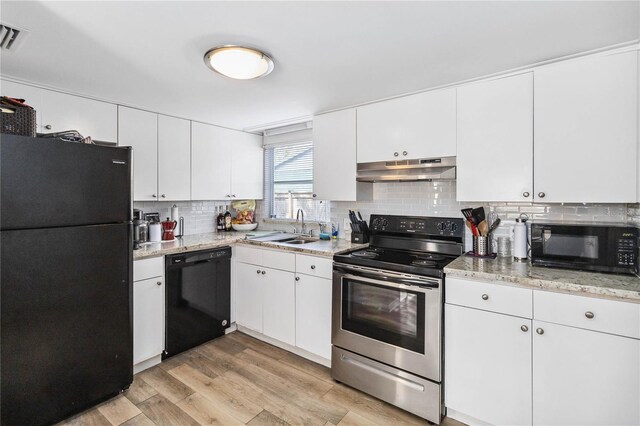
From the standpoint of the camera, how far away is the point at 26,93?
2.23 meters

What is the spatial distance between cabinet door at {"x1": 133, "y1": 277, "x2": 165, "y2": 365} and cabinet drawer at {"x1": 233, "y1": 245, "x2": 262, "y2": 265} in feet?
2.46

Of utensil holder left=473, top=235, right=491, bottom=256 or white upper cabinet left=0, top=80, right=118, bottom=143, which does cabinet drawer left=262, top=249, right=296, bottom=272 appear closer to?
utensil holder left=473, top=235, right=491, bottom=256

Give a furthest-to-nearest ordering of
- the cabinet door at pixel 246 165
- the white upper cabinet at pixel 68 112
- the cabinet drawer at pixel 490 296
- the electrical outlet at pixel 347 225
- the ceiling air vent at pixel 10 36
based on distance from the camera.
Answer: the cabinet door at pixel 246 165
the electrical outlet at pixel 347 225
the white upper cabinet at pixel 68 112
the cabinet drawer at pixel 490 296
the ceiling air vent at pixel 10 36

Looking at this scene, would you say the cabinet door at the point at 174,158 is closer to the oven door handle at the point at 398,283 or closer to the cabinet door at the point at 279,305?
the cabinet door at the point at 279,305

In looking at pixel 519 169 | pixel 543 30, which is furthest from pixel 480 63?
pixel 519 169

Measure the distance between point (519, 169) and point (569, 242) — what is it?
0.51 m

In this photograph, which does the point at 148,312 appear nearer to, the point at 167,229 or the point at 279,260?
the point at 167,229

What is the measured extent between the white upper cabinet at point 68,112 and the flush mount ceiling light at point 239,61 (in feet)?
4.38

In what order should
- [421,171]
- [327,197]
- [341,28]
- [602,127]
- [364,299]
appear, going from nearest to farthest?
[341,28] → [602,127] → [364,299] → [421,171] → [327,197]

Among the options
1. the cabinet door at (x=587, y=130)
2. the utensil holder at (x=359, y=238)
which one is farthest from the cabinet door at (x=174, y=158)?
the cabinet door at (x=587, y=130)

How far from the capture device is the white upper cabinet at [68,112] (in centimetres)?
224

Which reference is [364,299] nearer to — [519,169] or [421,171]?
[421,171]

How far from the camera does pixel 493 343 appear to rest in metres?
1.79

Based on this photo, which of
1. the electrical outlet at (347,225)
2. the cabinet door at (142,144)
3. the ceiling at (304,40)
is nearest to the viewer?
the ceiling at (304,40)
